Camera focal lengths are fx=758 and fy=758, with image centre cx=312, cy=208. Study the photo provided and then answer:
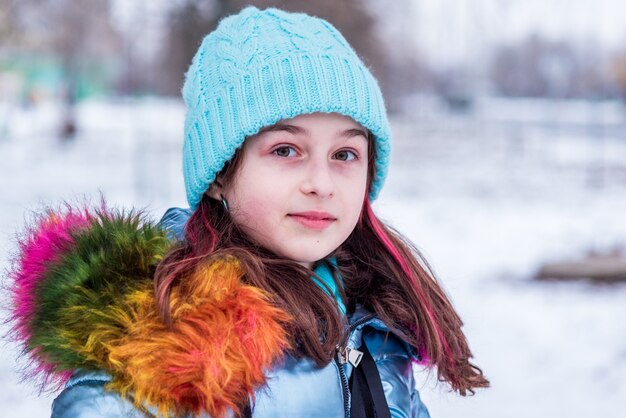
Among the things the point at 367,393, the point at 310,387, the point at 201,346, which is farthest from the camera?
the point at 367,393

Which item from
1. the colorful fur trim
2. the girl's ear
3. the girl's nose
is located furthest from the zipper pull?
the girl's ear

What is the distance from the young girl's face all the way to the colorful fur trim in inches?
5.2

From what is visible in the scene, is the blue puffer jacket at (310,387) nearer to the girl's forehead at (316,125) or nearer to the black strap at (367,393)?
the black strap at (367,393)

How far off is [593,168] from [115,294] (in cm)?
1490

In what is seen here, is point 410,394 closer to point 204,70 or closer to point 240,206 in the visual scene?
point 240,206

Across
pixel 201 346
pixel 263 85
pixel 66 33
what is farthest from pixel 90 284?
pixel 66 33

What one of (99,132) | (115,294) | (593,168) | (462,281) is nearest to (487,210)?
(462,281)

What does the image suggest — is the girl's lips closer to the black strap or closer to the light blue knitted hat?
the light blue knitted hat

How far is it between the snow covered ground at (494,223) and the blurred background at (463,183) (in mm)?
18

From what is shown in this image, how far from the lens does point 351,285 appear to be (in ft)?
5.77

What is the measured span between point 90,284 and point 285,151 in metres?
0.46

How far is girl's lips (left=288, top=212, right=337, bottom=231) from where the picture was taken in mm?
1509

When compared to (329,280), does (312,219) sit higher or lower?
higher

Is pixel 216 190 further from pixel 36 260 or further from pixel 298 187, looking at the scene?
pixel 36 260
